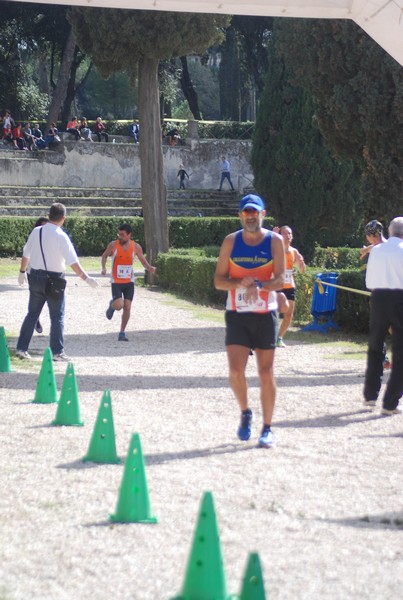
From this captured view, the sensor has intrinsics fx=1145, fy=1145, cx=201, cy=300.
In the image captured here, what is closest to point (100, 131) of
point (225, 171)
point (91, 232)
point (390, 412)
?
point (225, 171)

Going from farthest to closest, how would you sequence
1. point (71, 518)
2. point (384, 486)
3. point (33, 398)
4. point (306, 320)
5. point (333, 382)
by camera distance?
1. point (306, 320)
2. point (333, 382)
3. point (33, 398)
4. point (384, 486)
5. point (71, 518)

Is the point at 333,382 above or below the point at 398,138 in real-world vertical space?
below

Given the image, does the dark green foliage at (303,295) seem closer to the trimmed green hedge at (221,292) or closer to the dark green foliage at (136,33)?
the trimmed green hedge at (221,292)

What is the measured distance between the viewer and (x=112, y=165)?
46031 millimetres

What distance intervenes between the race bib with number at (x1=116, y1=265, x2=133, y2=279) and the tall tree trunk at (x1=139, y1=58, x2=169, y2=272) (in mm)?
13279

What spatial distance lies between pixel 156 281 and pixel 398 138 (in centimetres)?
1112

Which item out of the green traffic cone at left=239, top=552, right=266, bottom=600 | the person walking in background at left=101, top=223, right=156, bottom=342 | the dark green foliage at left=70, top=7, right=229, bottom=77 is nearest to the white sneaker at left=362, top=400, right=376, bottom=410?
the person walking in background at left=101, top=223, right=156, bottom=342

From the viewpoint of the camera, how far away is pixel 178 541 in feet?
19.4

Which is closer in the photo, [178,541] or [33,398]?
[178,541]

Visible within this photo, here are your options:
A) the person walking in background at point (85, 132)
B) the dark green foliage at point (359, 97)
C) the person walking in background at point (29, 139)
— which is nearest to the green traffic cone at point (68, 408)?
the dark green foliage at point (359, 97)

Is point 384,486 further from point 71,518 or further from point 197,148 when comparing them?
point 197,148

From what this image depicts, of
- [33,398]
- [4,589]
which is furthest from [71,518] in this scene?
[33,398]

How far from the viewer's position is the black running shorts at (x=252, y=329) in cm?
840

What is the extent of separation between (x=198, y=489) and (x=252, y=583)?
2.82 m
